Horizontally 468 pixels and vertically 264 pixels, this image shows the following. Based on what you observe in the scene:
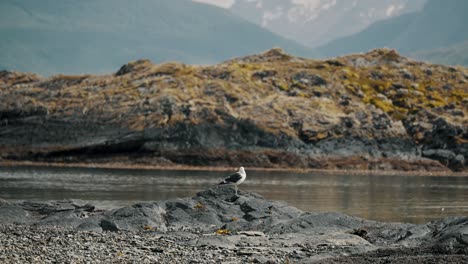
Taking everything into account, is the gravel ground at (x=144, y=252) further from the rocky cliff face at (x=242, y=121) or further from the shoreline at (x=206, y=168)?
the rocky cliff face at (x=242, y=121)

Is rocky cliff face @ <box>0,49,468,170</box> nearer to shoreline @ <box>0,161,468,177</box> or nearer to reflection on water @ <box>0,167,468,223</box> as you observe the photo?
shoreline @ <box>0,161,468,177</box>

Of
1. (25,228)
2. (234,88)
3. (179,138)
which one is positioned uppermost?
(234,88)

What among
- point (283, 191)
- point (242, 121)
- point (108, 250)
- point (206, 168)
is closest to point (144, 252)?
point (108, 250)

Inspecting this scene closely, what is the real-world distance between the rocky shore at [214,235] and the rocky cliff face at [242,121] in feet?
220

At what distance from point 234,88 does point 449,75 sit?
140 ft

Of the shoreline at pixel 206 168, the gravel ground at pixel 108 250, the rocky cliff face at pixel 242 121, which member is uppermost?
the rocky cliff face at pixel 242 121

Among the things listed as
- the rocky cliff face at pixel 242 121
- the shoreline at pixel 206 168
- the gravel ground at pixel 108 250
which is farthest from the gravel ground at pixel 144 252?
the rocky cliff face at pixel 242 121

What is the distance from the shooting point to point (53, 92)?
12825 cm

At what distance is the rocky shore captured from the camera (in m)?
27.7

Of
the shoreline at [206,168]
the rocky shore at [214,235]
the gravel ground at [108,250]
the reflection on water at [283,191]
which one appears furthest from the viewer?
the shoreline at [206,168]

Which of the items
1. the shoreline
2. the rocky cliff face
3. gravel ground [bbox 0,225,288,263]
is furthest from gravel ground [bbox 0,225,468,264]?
the rocky cliff face

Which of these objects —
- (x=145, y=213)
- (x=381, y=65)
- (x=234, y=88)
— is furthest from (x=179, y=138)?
(x=145, y=213)

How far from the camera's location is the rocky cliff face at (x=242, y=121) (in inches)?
4311

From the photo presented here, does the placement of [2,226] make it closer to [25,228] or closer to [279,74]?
[25,228]
